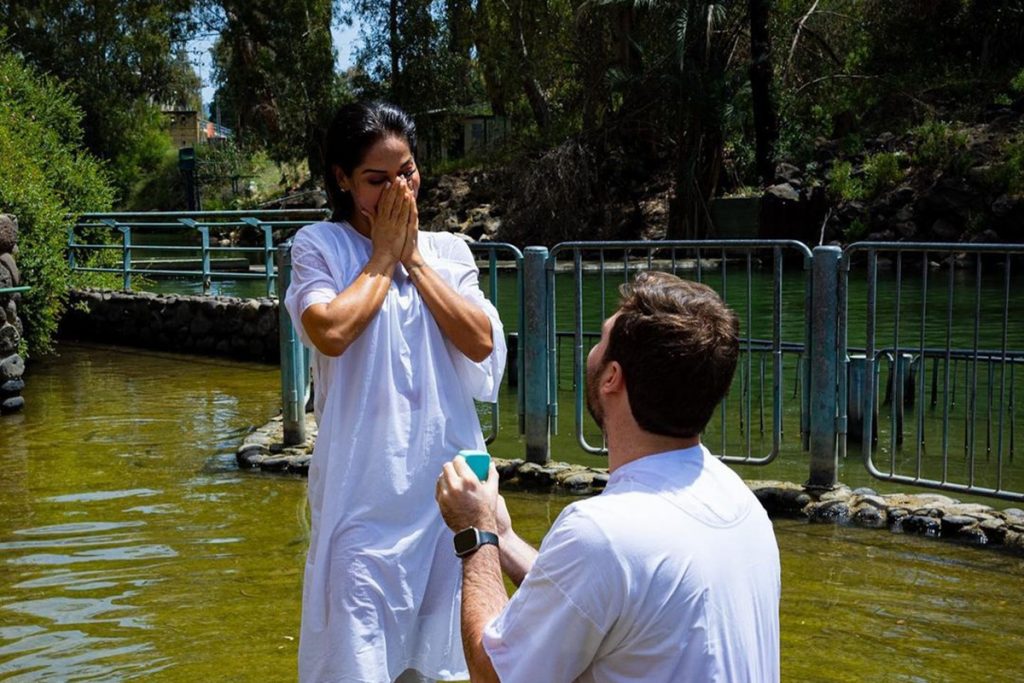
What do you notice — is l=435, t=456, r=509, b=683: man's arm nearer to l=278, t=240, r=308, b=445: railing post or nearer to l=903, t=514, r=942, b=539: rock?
l=903, t=514, r=942, b=539: rock

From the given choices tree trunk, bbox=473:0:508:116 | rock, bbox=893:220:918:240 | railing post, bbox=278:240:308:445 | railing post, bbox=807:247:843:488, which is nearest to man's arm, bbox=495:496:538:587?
railing post, bbox=807:247:843:488

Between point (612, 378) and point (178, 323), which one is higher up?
point (612, 378)

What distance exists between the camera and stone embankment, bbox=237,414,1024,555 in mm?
6492

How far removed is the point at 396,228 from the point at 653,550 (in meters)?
1.30

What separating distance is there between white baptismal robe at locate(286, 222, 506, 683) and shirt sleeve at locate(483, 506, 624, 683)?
83 cm

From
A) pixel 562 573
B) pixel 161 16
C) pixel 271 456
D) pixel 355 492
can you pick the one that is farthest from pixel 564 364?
pixel 161 16

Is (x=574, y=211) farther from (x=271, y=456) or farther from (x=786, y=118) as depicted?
(x=271, y=456)

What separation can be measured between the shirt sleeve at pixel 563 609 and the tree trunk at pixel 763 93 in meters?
31.9

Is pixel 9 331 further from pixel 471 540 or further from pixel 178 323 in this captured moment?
pixel 471 540

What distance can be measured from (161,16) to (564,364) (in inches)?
1616

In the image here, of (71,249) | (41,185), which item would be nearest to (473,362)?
(41,185)

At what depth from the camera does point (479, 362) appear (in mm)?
3150

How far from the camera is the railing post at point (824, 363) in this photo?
680 cm

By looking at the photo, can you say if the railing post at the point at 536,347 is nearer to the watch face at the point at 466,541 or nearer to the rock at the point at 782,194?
the watch face at the point at 466,541
